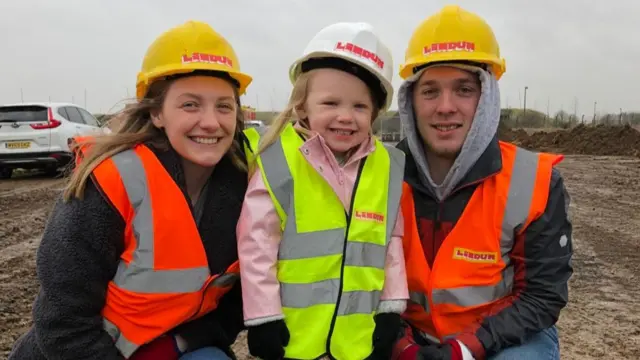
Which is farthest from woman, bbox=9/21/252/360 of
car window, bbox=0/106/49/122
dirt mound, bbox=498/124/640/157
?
dirt mound, bbox=498/124/640/157

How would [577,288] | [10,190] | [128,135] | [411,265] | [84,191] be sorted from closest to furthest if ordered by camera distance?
[84,191] < [128,135] < [411,265] < [577,288] < [10,190]

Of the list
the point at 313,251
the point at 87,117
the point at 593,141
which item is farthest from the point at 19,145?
the point at 593,141

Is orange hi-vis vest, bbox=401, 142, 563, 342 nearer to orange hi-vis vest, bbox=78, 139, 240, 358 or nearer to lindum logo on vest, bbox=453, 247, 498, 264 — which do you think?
lindum logo on vest, bbox=453, 247, 498, 264

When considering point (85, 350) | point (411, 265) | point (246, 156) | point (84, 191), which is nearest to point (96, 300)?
point (85, 350)

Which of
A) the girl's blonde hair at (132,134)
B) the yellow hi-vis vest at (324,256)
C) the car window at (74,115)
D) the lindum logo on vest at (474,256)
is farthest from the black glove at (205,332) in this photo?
the car window at (74,115)

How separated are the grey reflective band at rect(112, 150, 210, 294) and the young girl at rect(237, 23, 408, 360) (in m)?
0.32

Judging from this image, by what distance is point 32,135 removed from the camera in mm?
11992

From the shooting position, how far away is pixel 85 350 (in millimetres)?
2258

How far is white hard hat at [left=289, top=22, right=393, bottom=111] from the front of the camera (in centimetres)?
260

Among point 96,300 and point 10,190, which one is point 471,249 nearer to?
point 96,300

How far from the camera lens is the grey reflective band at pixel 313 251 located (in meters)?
2.40

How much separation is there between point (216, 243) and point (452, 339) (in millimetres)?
1085

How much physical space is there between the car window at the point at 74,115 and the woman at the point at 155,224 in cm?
1154

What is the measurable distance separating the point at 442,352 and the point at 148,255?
1255 mm
